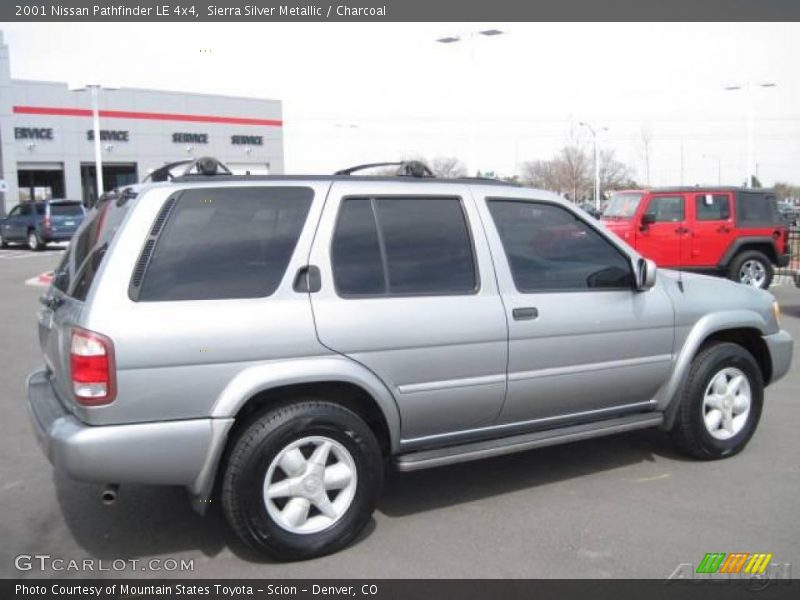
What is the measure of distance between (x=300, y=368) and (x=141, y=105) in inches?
1860

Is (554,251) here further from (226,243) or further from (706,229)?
(706,229)

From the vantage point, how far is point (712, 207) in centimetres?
1417

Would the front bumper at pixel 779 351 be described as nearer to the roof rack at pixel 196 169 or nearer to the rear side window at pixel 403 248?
the rear side window at pixel 403 248

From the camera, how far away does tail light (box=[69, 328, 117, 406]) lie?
349cm

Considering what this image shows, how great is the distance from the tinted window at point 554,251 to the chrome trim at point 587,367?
1.51 feet

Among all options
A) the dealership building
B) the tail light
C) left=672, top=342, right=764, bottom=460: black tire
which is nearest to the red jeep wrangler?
left=672, top=342, right=764, bottom=460: black tire

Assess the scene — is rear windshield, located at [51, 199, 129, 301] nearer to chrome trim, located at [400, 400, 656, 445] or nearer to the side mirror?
chrome trim, located at [400, 400, 656, 445]

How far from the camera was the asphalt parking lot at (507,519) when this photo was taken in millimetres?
3852

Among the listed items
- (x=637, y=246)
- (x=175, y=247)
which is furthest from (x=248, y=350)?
(x=637, y=246)

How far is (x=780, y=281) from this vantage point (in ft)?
56.3

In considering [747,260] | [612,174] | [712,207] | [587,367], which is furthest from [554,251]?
[612,174]

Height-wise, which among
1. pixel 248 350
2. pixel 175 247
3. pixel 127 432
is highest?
pixel 175 247

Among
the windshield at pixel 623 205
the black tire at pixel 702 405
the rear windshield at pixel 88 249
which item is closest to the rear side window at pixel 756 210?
the windshield at pixel 623 205

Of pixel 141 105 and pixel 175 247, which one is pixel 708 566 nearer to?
pixel 175 247
